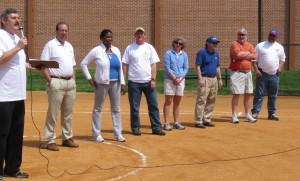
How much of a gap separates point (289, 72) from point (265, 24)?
4.23 metres

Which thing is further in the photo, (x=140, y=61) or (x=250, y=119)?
(x=250, y=119)

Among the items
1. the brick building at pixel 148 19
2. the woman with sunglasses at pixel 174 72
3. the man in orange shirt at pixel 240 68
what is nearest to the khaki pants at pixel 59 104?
the woman with sunglasses at pixel 174 72

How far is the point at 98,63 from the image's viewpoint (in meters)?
11.8

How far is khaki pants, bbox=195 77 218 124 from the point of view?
14.1 meters

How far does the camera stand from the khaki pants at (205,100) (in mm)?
14055

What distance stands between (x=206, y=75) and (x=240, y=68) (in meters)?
1.10

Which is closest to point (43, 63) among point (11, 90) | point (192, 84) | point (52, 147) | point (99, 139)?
point (11, 90)

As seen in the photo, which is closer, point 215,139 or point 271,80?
point 215,139

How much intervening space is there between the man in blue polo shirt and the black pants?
5.82m

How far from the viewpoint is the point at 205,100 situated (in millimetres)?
14180

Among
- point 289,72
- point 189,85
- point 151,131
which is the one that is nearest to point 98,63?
point 151,131

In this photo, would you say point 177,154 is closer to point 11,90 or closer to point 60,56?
point 60,56

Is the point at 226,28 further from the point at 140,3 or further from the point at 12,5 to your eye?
the point at 12,5

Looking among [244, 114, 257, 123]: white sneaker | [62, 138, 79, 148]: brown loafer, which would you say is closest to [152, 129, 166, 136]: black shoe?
[62, 138, 79, 148]: brown loafer
